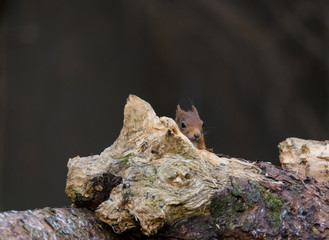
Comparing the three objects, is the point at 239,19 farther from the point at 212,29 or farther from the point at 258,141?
the point at 258,141

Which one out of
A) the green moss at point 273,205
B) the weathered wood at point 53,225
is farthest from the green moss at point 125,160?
the green moss at point 273,205

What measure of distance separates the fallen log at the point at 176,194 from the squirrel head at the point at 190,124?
2.52 ft

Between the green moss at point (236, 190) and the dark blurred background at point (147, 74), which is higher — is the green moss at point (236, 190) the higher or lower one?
the lower one

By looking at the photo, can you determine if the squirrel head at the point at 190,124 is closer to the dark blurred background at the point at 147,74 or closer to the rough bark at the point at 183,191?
the dark blurred background at the point at 147,74

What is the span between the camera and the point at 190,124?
1.93 m

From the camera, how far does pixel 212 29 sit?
256 cm

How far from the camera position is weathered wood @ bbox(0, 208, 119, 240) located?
84cm

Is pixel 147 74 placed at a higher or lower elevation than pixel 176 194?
higher

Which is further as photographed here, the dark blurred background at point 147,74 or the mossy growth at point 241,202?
the dark blurred background at point 147,74

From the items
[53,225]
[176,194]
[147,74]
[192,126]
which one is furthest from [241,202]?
[147,74]

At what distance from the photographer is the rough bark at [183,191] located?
3.04 feet

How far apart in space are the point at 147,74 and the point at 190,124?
67 cm

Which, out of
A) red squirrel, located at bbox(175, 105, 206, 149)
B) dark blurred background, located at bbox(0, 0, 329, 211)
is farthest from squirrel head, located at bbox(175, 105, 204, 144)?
dark blurred background, located at bbox(0, 0, 329, 211)

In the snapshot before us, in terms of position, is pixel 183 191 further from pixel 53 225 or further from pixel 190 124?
pixel 190 124
